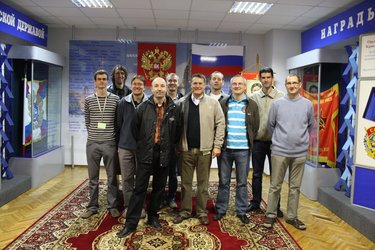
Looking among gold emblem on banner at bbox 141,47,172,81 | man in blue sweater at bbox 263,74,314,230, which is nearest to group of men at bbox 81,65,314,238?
man in blue sweater at bbox 263,74,314,230

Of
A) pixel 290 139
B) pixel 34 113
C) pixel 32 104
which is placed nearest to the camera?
pixel 290 139

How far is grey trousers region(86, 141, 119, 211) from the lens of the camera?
10.9ft

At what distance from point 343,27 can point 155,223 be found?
3.40 meters

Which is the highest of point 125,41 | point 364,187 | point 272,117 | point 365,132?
point 125,41

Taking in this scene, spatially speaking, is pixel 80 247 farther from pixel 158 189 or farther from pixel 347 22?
pixel 347 22

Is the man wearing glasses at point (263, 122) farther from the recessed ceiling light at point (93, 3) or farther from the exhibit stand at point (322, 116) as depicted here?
the recessed ceiling light at point (93, 3)

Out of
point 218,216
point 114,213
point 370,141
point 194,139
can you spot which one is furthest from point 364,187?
point 114,213

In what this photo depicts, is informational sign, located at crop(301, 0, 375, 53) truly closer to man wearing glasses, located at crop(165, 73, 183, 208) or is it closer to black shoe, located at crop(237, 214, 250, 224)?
man wearing glasses, located at crop(165, 73, 183, 208)

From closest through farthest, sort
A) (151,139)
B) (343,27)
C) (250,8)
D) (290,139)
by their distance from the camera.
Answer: (151,139) → (290,139) → (343,27) → (250,8)

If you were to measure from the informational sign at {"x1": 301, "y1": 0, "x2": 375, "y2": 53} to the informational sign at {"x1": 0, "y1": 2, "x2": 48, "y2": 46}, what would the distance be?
4.41m

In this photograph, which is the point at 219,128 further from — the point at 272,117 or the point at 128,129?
the point at 128,129

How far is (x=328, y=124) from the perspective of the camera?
14.6 feet

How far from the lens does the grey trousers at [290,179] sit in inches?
126

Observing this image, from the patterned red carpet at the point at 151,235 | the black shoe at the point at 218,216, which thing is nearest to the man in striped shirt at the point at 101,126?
the patterned red carpet at the point at 151,235
